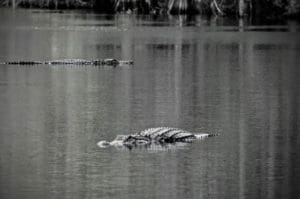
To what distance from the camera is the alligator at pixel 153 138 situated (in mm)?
21406

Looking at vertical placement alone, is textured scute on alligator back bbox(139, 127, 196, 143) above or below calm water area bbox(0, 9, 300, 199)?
above

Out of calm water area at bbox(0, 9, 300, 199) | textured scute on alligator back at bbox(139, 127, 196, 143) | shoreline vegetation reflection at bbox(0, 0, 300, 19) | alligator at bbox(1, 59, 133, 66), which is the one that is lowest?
shoreline vegetation reflection at bbox(0, 0, 300, 19)

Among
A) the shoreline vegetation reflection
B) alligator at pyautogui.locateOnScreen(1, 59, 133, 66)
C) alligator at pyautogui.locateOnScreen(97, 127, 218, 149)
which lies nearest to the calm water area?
alligator at pyautogui.locateOnScreen(97, 127, 218, 149)

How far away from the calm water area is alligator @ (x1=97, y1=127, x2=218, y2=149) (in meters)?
0.38

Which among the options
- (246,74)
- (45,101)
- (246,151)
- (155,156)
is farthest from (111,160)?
(246,74)

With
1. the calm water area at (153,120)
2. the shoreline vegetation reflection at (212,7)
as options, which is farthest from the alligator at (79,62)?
the shoreline vegetation reflection at (212,7)

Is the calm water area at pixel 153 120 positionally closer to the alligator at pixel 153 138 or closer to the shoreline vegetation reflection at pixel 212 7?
the alligator at pixel 153 138

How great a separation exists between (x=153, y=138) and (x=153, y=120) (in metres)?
3.03

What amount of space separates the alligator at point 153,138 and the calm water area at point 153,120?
15.1 inches

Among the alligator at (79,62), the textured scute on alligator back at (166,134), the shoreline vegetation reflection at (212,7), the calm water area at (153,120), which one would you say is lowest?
the shoreline vegetation reflection at (212,7)

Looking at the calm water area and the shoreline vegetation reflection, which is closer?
the calm water area

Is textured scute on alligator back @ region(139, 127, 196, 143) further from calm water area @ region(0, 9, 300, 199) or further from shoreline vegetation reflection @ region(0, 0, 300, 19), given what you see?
shoreline vegetation reflection @ region(0, 0, 300, 19)

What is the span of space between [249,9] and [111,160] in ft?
215

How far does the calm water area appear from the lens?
17750mm
